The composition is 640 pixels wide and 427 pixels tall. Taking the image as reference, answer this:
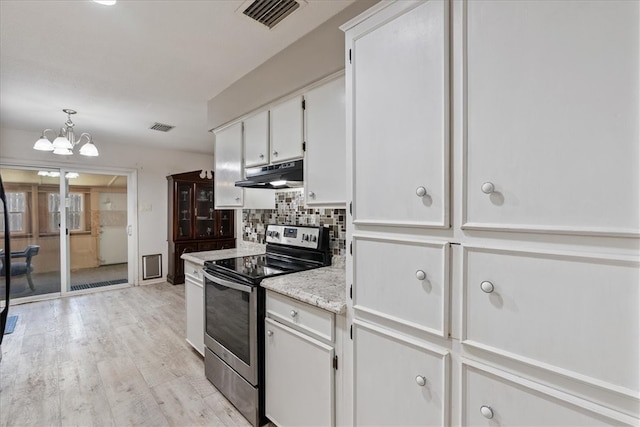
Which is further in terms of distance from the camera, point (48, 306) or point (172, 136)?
point (172, 136)

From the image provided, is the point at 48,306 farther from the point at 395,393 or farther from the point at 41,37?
the point at 395,393

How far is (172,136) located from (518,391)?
4.80 metres

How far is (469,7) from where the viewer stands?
0.93 metres

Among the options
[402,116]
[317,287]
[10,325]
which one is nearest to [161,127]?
[10,325]

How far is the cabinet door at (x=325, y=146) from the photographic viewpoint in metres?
1.66

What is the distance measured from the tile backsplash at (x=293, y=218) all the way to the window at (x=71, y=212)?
3.38m

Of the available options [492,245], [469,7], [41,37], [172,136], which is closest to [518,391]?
[492,245]

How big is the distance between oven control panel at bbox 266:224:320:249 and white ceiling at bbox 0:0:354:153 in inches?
50.4

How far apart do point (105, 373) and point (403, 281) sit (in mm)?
2644

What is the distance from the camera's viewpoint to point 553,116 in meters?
0.78

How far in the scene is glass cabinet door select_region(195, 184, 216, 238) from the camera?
5295mm

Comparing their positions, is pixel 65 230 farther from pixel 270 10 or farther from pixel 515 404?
pixel 515 404

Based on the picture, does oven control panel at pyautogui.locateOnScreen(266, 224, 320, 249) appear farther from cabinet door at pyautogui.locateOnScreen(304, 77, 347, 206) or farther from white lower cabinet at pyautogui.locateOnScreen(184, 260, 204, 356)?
white lower cabinet at pyautogui.locateOnScreen(184, 260, 204, 356)

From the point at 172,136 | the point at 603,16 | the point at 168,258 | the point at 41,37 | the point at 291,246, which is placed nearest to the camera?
the point at 603,16
